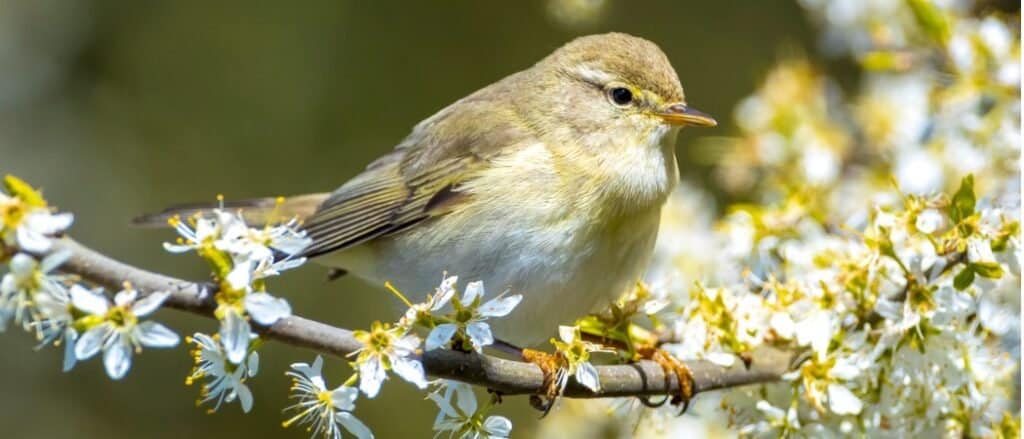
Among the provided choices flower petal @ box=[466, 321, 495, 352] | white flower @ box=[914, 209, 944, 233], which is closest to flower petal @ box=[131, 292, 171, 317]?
flower petal @ box=[466, 321, 495, 352]

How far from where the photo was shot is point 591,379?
2447 millimetres

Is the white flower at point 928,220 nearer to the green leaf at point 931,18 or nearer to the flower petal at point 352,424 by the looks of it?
the green leaf at point 931,18

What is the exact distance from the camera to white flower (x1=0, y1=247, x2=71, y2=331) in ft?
5.81

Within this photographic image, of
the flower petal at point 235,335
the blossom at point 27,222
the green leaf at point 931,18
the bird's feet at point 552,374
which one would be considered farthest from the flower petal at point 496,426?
the green leaf at point 931,18

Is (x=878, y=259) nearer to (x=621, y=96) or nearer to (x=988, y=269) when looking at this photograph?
(x=988, y=269)

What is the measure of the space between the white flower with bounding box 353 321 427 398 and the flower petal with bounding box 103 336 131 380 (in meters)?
0.41

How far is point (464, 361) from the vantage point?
7.23ft

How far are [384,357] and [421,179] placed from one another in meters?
1.56

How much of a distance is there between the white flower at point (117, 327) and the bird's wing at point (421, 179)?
5.22 feet

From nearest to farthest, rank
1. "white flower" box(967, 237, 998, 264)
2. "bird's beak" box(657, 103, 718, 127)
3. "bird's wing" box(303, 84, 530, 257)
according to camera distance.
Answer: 1. "white flower" box(967, 237, 998, 264)
2. "bird's beak" box(657, 103, 718, 127)
3. "bird's wing" box(303, 84, 530, 257)

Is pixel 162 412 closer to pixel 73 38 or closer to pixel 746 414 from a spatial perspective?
pixel 73 38

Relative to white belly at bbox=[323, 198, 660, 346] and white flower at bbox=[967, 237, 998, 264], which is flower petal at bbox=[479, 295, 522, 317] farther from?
white flower at bbox=[967, 237, 998, 264]

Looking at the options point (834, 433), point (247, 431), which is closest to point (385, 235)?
point (834, 433)

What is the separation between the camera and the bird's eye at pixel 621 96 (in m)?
3.52
